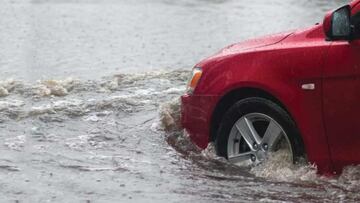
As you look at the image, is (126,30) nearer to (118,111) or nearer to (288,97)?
(118,111)

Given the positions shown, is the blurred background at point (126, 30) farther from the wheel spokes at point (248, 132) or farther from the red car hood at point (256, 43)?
the wheel spokes at point (248, 132)

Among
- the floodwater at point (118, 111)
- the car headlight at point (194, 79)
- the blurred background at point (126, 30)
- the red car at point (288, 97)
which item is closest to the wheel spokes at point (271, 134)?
the red car at point (288, 97)

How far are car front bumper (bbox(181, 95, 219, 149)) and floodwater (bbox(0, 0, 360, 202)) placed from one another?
14 centimetres

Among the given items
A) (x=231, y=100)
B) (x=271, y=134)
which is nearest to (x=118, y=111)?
(x=231, y=100)

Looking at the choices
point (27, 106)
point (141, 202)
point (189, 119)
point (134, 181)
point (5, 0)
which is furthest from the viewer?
point (5, 0)

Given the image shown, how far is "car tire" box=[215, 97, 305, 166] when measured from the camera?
6.30 metres

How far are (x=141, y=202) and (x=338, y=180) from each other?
1.61 metres

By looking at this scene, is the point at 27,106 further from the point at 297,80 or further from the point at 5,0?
the point at 5,0

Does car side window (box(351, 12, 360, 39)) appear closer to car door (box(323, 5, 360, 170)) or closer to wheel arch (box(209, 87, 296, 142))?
car door (box(323, 5, 360, 170))

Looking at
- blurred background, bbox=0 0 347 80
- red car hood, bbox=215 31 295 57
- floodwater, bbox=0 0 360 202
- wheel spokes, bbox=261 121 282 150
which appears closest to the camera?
floodwater, bbox=0 0 360 202

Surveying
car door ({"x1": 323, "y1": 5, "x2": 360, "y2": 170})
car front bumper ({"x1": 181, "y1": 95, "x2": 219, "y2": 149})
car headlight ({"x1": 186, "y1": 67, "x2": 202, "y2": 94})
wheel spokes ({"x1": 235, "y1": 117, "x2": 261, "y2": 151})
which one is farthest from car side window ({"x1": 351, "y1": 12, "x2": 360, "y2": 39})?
car headlight ({"x1": 186, "y1": 67, "x2": 202, "y2": 94})

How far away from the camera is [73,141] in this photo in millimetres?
7992

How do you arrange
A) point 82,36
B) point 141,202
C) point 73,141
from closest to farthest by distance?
point 141,202, point 73,141, point 82,36

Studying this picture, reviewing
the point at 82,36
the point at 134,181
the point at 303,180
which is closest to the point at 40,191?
the point at 134,181
